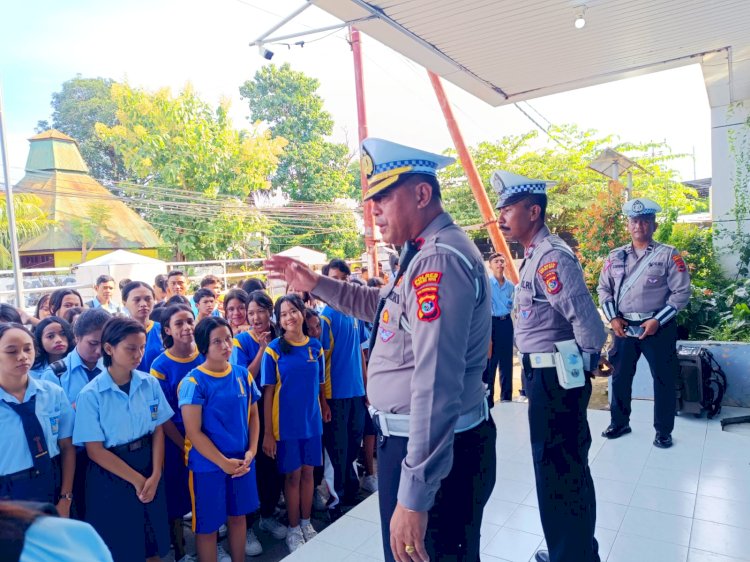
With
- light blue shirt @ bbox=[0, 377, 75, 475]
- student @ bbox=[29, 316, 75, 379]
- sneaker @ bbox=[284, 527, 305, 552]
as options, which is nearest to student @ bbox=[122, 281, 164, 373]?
student @ bbox=[29, 316, 75, 379]

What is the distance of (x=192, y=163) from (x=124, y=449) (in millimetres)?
16747

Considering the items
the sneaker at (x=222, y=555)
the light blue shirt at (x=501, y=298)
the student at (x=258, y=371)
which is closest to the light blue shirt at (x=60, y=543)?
the sneaker at (x=222, y=555)

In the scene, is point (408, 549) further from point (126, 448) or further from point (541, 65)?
point (541, 65)

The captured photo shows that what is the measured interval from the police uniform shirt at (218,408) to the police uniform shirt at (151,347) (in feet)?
3.68

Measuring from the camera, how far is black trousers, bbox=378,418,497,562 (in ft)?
5.09

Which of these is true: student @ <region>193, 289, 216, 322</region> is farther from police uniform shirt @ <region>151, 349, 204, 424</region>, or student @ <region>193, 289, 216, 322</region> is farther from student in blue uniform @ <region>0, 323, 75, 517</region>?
student in blue uniform @ <region>0, 323, 75, 517</region>

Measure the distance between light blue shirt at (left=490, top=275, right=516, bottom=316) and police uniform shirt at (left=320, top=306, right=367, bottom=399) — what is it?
7.61 feet

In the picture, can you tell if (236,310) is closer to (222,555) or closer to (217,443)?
(217,443)

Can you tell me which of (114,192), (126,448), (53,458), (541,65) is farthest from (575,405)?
(114,192)

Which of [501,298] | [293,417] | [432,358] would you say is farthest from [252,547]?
[501,298]

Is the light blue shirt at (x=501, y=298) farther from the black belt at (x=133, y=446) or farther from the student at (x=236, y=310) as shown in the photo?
the black belt at (x=133, y=446)

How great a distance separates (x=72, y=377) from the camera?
285cm

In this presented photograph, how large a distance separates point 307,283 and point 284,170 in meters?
24.2

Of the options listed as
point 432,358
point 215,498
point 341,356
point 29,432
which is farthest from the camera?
point 341,356
